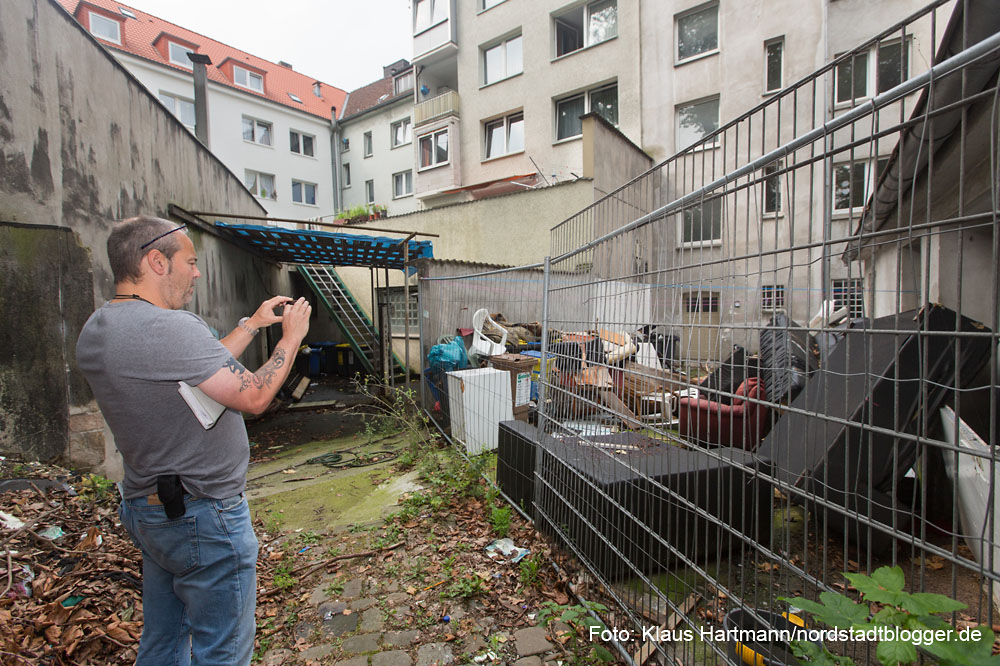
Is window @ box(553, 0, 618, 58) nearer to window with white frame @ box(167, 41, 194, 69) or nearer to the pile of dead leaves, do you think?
the pile of dead leaves

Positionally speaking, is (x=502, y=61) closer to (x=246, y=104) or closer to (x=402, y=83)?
(x=402, y=83)

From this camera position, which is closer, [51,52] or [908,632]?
[908,632]

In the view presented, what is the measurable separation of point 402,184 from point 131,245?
73.8 ft

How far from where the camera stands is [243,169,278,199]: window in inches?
840

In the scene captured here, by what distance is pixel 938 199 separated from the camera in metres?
4.14

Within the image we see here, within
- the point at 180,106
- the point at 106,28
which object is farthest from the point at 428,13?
the point at 106,28

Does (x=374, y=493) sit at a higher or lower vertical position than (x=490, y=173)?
lower

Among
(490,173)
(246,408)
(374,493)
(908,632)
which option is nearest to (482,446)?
(374,493)

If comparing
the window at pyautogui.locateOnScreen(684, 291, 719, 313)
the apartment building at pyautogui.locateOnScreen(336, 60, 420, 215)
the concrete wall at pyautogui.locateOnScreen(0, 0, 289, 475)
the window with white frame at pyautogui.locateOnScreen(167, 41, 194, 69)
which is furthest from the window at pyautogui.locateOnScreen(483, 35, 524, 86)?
the window at pyautogui.locateOnScreen(684, 291, 719, 313)

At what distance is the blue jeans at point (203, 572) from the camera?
151 cm

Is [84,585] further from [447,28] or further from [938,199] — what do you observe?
[447,28]

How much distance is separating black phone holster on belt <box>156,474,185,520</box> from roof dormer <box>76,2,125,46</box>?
25.6m

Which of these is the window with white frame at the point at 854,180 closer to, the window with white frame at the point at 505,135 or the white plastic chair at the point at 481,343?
the white plastic chair at the point at 481,343

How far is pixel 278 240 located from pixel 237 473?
6.25 metres
